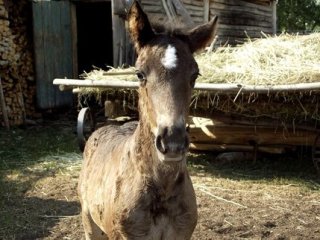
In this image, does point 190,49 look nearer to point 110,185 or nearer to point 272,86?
point 110,185

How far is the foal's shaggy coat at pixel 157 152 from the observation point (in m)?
2.55

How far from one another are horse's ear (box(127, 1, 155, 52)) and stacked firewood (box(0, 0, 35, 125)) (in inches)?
313

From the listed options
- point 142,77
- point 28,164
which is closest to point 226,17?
point 28,164

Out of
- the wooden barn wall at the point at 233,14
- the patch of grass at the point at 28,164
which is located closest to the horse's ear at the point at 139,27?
the patch of grass at the point at 28,164

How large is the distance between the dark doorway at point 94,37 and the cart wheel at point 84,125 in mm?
5638

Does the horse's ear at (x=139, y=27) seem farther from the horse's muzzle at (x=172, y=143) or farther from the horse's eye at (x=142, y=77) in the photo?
the horse's muzzle at (x=172, y=143)

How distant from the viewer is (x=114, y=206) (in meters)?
3.01

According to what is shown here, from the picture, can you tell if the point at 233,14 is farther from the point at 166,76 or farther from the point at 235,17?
the point at 166,76

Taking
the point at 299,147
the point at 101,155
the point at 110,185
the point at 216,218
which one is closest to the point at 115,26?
the point at 299,147

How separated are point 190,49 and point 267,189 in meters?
3.88

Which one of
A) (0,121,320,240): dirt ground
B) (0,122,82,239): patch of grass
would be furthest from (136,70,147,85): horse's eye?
(0,122,82,239): patch of grass

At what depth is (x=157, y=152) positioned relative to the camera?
102 inches

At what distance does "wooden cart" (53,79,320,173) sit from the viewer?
6922mm

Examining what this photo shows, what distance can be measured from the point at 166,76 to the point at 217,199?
142 inches
